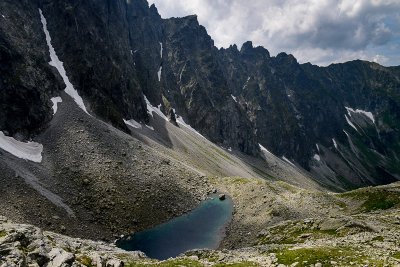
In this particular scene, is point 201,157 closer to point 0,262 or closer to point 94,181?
point 94,181

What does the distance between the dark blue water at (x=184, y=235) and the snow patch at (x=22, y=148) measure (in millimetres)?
36109

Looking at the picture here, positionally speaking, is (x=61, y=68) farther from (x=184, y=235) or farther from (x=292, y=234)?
(x=292, y=234)

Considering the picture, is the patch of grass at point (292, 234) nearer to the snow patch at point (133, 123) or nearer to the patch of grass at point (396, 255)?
the patch of grass at point (396, 255)

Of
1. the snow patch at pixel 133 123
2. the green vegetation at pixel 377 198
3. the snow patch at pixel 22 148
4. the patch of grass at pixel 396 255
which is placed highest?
→ the snow patch at pixel 133 123

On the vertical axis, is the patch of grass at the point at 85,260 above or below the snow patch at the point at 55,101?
below

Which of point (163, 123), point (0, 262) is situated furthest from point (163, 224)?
point (163, 123)

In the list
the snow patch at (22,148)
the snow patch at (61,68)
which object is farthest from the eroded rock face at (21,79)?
the snow patch at (61,68)

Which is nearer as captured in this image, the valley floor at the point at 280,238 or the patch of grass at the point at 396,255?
the valley floor at the point at 280,238

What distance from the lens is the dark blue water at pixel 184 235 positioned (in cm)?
5444

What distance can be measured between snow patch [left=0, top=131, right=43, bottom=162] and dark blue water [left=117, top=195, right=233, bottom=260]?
3611 cm

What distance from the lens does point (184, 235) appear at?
2373 inches

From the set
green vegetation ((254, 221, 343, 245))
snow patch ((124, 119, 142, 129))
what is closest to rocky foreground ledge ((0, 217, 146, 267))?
green vegetation ((254, 221, 343, 245))

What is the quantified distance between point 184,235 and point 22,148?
51617 millimetres

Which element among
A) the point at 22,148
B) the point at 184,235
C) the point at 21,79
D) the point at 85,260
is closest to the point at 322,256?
the point at 85,260
